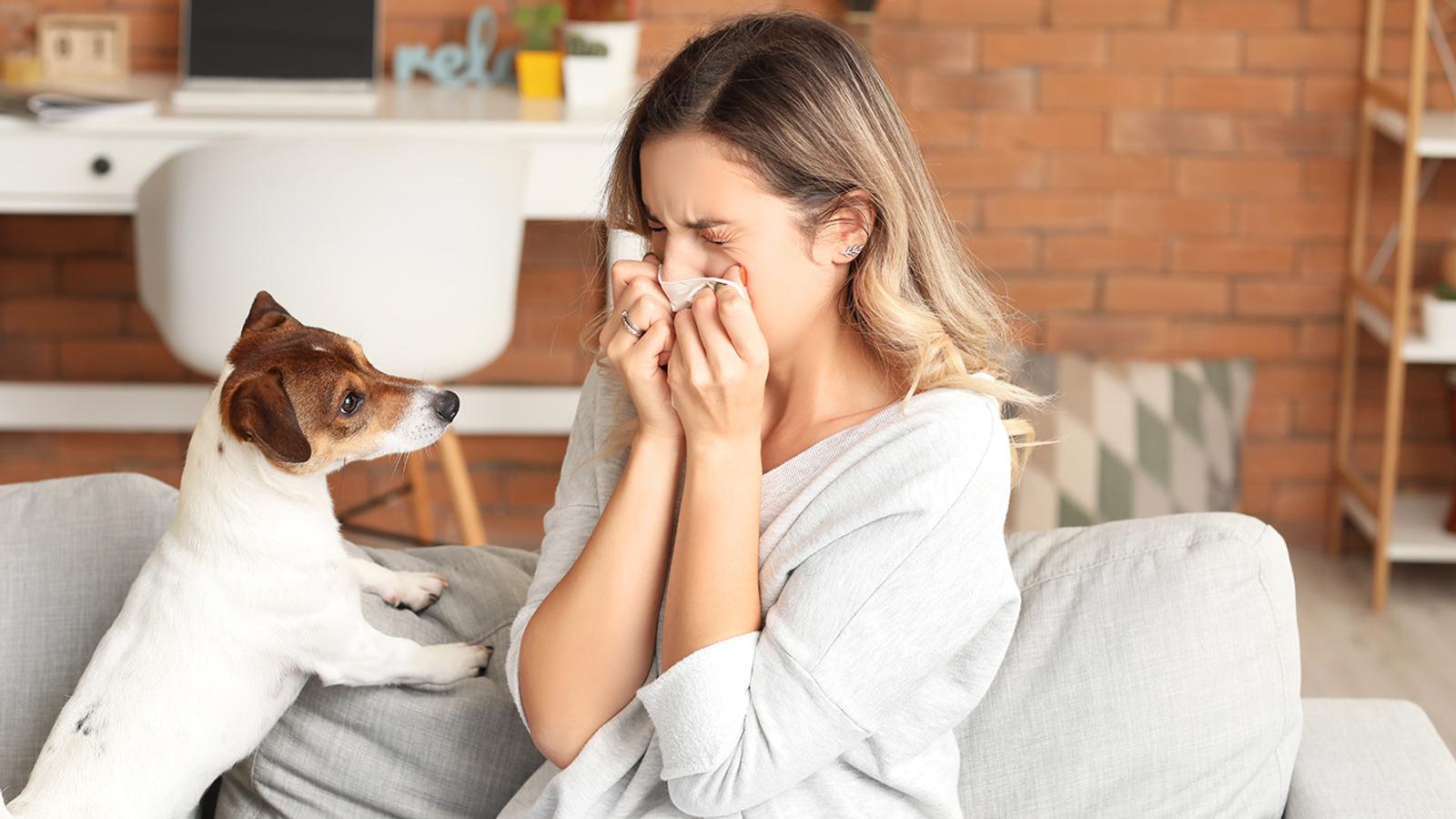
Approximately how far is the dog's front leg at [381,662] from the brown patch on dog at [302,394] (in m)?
0.18

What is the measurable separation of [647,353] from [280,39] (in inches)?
79.1

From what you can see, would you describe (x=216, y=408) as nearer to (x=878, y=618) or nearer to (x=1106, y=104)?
(x=878, y=618)

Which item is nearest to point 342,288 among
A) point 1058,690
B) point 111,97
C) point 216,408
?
point 111,97

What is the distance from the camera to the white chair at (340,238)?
236cm

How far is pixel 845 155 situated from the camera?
1.20 m

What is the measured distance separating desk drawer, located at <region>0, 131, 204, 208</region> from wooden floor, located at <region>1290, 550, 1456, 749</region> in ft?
7.26

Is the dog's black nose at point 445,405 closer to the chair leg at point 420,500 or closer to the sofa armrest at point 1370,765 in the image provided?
the sofa armrest at point 1370,765

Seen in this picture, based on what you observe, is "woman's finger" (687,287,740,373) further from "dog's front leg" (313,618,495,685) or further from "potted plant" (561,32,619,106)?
"potted plant" (561,32,619,106)

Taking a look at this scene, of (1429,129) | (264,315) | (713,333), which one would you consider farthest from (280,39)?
(1429,129)

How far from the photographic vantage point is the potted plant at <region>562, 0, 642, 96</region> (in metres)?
2.89

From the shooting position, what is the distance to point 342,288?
2.39 metres

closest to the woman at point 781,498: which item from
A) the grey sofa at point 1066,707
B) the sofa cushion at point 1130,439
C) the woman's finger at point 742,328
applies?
the woman's finger at point 742,328

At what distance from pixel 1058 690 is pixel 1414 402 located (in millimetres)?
2268

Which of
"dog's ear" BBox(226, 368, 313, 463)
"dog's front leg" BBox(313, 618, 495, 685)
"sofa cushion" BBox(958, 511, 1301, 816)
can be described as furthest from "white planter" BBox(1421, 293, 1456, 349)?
"dog's ear" BBox(226, 368, 313, 463)
